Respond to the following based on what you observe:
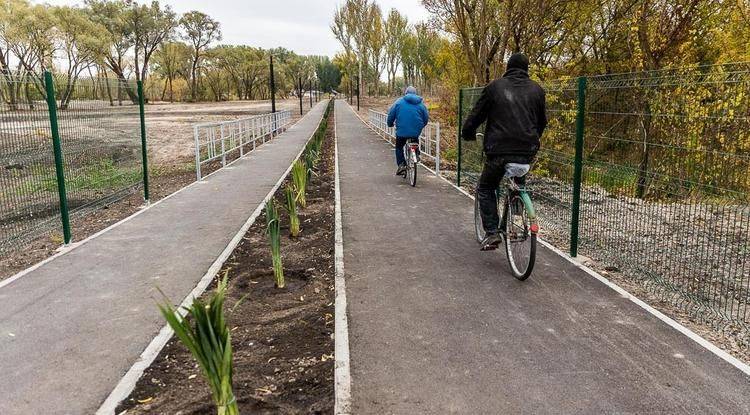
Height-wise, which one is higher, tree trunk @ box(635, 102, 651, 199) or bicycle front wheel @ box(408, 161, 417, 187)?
tree trunk @ box(635, 102, 651, 199)

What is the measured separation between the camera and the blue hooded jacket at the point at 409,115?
10.8m

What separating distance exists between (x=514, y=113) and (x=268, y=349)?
10.0 feet

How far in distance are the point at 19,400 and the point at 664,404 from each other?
379 centimetres

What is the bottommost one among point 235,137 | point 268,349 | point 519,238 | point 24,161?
point 268,349

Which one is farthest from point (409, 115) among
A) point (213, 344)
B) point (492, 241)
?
point (213, 344)

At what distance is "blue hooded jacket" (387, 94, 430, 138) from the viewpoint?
10.8 m

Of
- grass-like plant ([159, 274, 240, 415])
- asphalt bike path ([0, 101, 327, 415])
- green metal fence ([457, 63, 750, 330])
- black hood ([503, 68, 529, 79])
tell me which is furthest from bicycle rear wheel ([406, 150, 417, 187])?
grass-like plant ([159, 274, 240, 415])

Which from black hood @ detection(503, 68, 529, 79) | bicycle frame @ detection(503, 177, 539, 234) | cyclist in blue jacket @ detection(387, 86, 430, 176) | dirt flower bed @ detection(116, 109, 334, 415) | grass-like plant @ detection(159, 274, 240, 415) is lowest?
dirt flower bed @ detection(116, 109, 334, 415)

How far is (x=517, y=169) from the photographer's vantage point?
17.0 feet

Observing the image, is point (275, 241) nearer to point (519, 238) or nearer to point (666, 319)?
point (519, 238)

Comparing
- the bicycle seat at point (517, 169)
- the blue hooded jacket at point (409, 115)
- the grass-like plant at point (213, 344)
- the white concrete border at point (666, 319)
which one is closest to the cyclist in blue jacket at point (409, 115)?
the blue hooded jacket at point (409, 115)

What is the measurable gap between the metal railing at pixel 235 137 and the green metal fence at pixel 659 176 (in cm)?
872

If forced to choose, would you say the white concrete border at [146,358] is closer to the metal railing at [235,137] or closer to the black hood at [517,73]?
the black hood at [517,73]

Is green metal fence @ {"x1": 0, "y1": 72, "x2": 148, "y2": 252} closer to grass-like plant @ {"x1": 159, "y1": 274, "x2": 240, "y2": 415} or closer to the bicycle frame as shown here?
grass-like plant @ {"x1": 159, "y1": 274, "x2": 240, "y2": 415}
